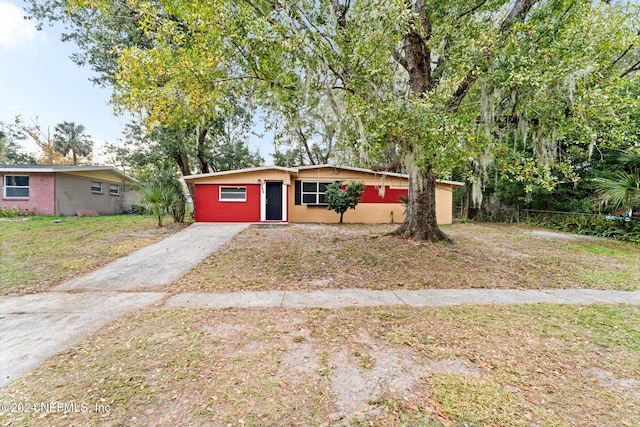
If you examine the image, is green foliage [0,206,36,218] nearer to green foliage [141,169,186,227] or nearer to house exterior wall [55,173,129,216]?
house exterior wall [55,173,129,216]

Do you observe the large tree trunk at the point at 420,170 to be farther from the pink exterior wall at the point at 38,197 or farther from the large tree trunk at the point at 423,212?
the pink exterior wall at the point at 38,197

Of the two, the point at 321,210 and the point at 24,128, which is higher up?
the point at 24,128

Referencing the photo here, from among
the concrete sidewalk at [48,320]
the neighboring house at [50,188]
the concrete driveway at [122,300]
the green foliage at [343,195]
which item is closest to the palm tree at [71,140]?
the neighboring house at [50,188]

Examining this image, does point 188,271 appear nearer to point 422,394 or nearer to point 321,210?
point 422,394

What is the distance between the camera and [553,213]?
42.9 feet

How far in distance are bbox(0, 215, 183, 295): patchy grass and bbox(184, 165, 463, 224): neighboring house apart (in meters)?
2.60

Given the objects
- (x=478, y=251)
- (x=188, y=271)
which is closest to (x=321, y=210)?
(x=478, y=251)

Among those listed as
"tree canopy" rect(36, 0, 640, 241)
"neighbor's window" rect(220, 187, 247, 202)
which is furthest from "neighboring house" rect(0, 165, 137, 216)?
"tree canopy" rect(36, 0, 640, 241)

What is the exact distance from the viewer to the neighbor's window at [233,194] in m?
12.4

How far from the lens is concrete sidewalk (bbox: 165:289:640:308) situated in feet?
12.0

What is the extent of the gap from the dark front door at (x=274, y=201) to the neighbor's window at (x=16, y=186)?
1248 cm

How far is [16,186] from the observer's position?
44.0 feet

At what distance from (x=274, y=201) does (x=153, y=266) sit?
24.1 feet

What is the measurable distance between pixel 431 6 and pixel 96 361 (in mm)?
7715
